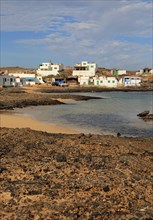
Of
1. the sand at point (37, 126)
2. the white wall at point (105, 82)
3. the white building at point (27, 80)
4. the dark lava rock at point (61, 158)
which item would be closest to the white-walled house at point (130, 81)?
the white wall at point (105, 82)

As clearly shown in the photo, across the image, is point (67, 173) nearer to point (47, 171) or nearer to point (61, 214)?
point (47, 171)

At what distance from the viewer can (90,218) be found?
5.61m

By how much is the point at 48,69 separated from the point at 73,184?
125381mm

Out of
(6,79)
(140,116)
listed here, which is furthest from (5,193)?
(6,79)

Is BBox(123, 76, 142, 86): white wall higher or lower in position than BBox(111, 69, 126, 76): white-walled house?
lower

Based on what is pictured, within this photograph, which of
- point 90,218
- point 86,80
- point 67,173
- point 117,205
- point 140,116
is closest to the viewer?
point 90,218

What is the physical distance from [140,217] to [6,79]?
8074 centimetres

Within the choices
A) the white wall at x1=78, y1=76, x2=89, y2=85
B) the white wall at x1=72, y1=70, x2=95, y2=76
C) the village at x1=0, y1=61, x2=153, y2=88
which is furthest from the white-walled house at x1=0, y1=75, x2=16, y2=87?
the white wall at x1=72, y1=70, x2=95, y2=76

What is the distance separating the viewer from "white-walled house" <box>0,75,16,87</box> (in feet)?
268

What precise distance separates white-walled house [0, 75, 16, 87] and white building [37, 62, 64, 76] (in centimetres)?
4233

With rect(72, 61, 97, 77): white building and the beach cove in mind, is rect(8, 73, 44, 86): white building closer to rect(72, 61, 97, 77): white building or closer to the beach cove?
rect(72, 61, 97, 77): white building

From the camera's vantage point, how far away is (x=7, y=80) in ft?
277

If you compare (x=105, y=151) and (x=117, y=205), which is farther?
(x=105, y=151)

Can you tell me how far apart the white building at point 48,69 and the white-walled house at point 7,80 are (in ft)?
139
